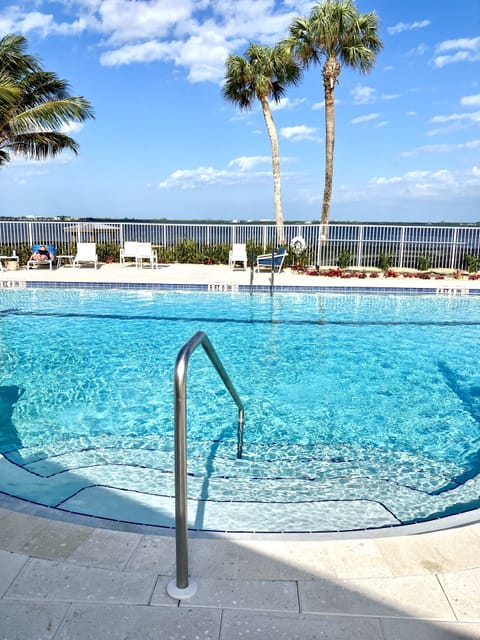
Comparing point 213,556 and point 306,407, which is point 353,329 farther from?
point 213,556

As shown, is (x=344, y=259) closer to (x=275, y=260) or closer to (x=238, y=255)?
(x=275, y=260)

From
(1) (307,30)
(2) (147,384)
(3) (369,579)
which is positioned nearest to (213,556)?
(3) (369,579)

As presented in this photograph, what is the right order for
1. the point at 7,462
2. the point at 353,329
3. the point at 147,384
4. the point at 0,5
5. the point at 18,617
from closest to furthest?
the point at 18,617, the point at 7,462, the point at 147,384, the point at 353,329, the point at 0,5

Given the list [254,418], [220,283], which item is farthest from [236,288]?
[254,418]

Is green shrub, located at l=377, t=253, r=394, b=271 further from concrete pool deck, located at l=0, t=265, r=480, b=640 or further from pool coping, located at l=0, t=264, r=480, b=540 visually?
concrete pool deck, located at l=0, t=265, r=480, b=640

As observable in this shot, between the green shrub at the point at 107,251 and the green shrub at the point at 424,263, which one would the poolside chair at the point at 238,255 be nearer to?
the green shrub at the point at 107,251

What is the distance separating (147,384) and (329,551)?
3800 millimetres

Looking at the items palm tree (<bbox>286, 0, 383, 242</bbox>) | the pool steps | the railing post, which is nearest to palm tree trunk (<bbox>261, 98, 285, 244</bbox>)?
palm tree (<bbox>286, 0, 383, 242</bbox>)

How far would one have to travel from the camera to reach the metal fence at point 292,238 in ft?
49.1

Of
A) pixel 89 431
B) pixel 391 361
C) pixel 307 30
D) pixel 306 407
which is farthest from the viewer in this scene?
pixel 307 30

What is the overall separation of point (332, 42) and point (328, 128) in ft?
8.64

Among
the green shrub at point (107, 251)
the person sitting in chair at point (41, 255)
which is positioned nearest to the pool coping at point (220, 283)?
the person sitting in chair at point (41, 255)

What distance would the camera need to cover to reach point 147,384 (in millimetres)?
5590

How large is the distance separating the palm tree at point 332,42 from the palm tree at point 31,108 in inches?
299
